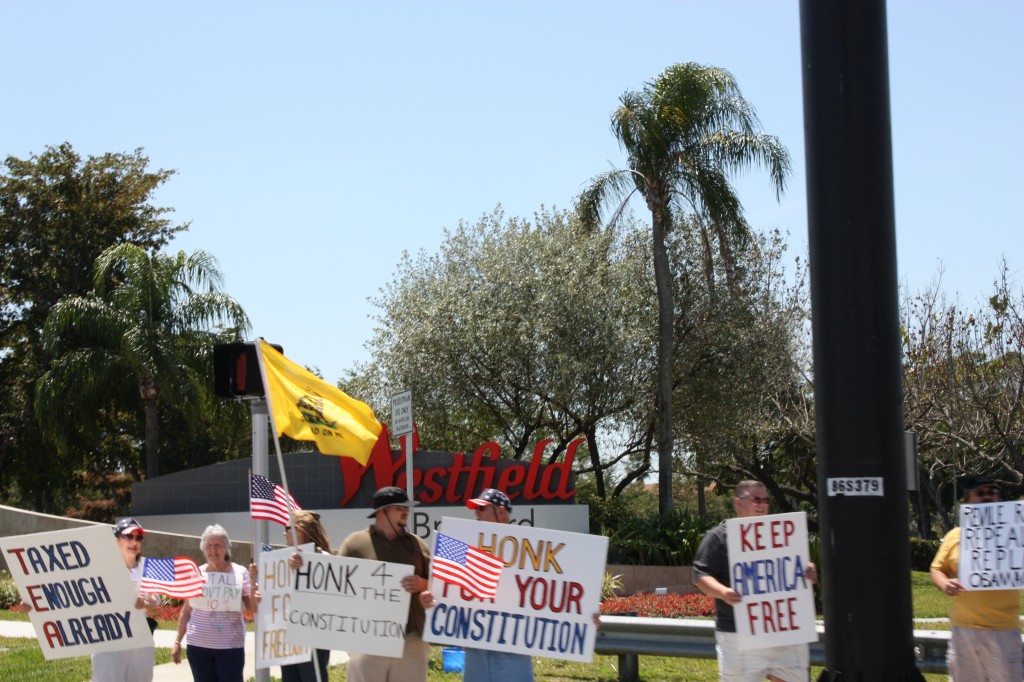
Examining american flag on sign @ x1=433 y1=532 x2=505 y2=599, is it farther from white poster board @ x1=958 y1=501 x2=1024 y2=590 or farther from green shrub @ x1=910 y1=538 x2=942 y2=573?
green shrub @ x1=910 y1=538 x2=942 y2=573

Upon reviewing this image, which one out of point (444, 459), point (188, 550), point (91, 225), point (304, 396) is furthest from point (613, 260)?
point (304, 396)

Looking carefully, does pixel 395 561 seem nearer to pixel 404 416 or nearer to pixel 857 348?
pixel 857 348

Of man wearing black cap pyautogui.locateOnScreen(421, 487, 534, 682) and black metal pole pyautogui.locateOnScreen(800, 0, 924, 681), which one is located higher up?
black metal pole pyautogui.locateOnScreen(800, 0, 924, 681)

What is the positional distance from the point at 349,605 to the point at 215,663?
1328 millimetres

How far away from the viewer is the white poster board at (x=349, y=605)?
695cm

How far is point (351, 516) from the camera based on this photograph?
73.4ft

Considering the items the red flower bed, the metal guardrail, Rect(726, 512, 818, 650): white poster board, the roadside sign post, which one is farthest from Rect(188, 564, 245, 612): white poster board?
the red flower bed

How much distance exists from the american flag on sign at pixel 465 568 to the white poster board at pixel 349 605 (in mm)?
231

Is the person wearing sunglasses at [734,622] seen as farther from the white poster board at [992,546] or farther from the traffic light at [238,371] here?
the traffic light at [238,371]

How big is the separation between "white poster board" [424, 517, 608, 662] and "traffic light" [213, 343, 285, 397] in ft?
7.39

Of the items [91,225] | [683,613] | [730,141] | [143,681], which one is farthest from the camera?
[91,225]

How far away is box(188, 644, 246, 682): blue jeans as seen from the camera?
769cm

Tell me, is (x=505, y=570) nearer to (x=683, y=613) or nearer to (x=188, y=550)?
(x=683, y=613)

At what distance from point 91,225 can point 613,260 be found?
16.1 metres
